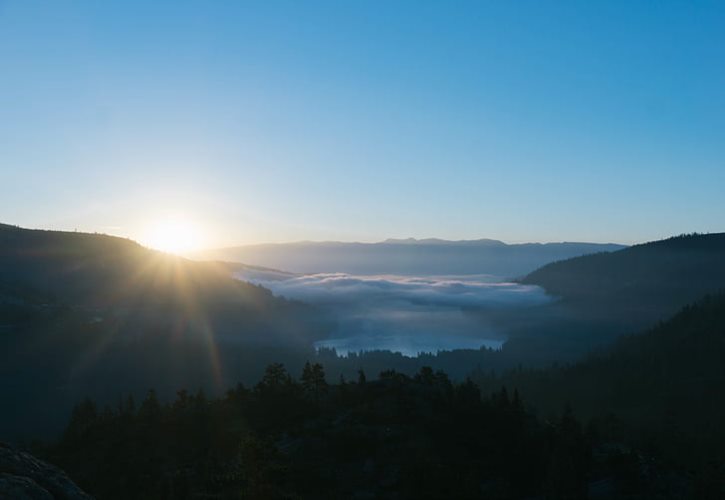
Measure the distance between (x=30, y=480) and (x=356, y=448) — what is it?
53.9m

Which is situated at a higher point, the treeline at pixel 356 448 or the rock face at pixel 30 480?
the rock face at pixel 30 480

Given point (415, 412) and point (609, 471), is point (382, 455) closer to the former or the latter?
point (415, 412)

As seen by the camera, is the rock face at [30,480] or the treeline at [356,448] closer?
the rock face at [30,480]

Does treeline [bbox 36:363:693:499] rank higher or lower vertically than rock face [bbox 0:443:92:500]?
lower

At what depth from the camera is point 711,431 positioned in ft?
561

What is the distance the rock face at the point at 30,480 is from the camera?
20375mm

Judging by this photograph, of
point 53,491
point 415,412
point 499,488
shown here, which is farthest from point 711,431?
point 53,491

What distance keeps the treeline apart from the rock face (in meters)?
22.4

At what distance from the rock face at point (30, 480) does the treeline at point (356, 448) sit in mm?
22387

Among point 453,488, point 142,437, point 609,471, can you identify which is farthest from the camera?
point 142,437

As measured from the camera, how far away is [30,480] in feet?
70.5

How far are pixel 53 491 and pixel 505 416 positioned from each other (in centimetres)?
7331

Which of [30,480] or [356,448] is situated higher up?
[30,480]

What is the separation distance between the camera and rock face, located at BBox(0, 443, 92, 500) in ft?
66.8
